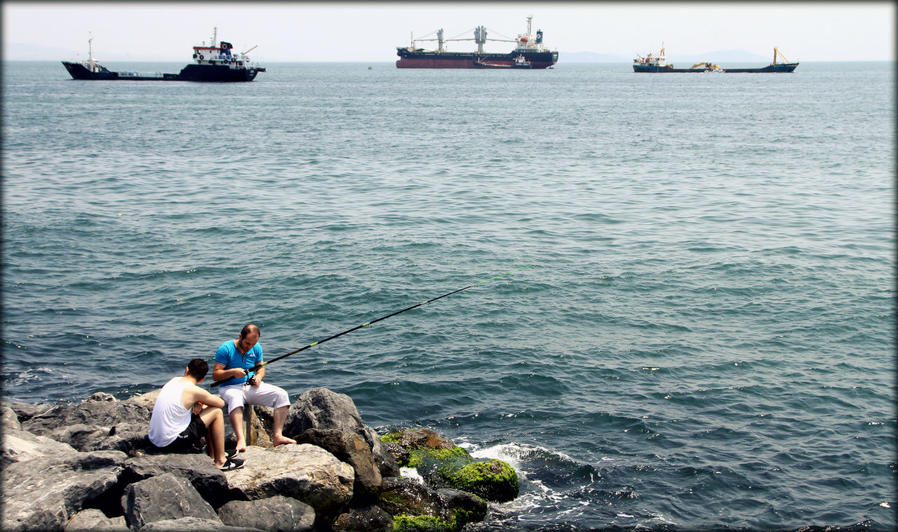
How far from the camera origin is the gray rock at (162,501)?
297 inches

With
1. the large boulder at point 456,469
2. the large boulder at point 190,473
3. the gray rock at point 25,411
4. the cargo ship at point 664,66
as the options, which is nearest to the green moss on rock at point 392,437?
the large boulder at point 456,469

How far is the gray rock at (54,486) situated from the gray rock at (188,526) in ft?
3.47

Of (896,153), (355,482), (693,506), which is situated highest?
(896,153)

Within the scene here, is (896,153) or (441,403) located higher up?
(896,153)

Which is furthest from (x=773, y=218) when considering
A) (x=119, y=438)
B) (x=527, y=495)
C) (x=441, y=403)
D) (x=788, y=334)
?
(x=119, y=438)

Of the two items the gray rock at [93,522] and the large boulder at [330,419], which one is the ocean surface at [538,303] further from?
the gray rock at [93,522]

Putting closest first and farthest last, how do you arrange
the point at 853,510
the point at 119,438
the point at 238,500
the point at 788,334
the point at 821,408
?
1. the point at 238,500
2. the point at 119,438
3. the point at 853,510
4. the point at 821,408
5. the point at 788,334

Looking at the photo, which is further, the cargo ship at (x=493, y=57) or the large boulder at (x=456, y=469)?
the cargo ship at (x=493, y=57)

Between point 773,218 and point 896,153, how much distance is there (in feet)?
71.4

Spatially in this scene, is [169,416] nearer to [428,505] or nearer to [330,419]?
[330,419]

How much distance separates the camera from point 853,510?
10.2 m

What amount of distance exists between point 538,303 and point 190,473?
38.5 ft

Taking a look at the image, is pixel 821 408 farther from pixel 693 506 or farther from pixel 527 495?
pixel 527 495

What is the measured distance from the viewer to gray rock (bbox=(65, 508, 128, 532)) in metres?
7.57
